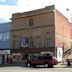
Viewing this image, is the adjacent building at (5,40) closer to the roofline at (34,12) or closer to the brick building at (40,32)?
the brick building at (40,32)

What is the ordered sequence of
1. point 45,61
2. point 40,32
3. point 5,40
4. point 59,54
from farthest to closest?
point 5,40 < point 40,32 < point 59,54 < point 45,61

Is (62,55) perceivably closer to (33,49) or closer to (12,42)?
(33,49)

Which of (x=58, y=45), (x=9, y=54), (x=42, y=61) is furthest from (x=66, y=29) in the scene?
(x=42, y=61)

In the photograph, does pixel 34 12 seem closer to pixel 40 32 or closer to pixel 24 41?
pixel 40 32

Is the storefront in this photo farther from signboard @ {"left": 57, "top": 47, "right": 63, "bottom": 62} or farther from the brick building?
signboard @ {"left": 57, "top": 47, "right": 63, "bottom": 62}

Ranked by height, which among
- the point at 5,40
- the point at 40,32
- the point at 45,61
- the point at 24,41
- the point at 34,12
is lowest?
the point at 45,61

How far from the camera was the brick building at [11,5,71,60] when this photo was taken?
5941cm

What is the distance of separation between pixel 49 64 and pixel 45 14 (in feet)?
54.8

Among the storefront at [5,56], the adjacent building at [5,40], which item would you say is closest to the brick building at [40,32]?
the adjacent building at [5,40]


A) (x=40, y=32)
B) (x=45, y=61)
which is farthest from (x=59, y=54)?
(x=45, y=61)

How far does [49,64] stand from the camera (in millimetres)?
47000

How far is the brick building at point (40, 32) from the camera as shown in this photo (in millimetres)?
59406

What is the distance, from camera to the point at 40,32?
61562 mm

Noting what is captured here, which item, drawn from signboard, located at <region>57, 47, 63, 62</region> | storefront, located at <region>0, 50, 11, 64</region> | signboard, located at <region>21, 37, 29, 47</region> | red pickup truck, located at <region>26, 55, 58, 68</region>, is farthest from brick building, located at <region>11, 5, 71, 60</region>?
red pickup truck, located at <region>26, 55, 58, 68</region>
